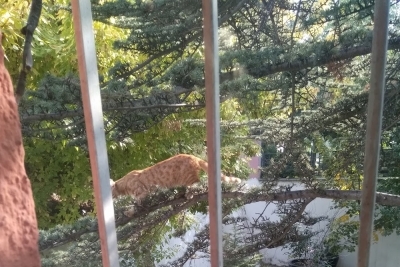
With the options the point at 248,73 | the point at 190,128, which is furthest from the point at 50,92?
the point at 190,128

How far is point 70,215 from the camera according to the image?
297 centimetres

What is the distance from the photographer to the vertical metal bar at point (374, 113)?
0.50m

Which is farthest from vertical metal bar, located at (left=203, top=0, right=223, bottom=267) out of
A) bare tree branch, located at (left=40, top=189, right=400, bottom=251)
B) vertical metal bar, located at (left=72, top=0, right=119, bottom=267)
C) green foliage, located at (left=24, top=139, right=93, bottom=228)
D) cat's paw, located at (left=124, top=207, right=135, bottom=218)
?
green foliage, located at (left=24, top=139, right=93, bottom=228)

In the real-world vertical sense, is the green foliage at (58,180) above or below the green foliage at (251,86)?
below

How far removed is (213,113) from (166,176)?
1.69 meters

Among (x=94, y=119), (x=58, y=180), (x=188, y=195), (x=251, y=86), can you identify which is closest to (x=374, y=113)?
(x=94, y=119)

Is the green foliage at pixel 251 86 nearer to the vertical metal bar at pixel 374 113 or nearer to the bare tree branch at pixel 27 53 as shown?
the bare tree branch at pixel 27 53

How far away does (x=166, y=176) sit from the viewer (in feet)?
7.09

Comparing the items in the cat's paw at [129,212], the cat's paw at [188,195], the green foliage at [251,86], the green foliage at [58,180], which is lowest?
the green foliage at [58,180]

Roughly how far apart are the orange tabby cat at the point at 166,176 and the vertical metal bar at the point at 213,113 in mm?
1498

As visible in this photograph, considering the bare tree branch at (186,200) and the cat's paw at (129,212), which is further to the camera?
the cat's paw at (129,212)

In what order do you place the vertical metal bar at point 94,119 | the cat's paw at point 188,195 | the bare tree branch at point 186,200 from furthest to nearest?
the cat's paw at point 188,195 < the bare tree branch at point 186,200 < the vertical metal bar at point 94,119

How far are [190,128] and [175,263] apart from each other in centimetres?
99

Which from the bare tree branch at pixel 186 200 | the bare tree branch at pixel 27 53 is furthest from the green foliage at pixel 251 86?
the bare tree branch at pixel 27 53
